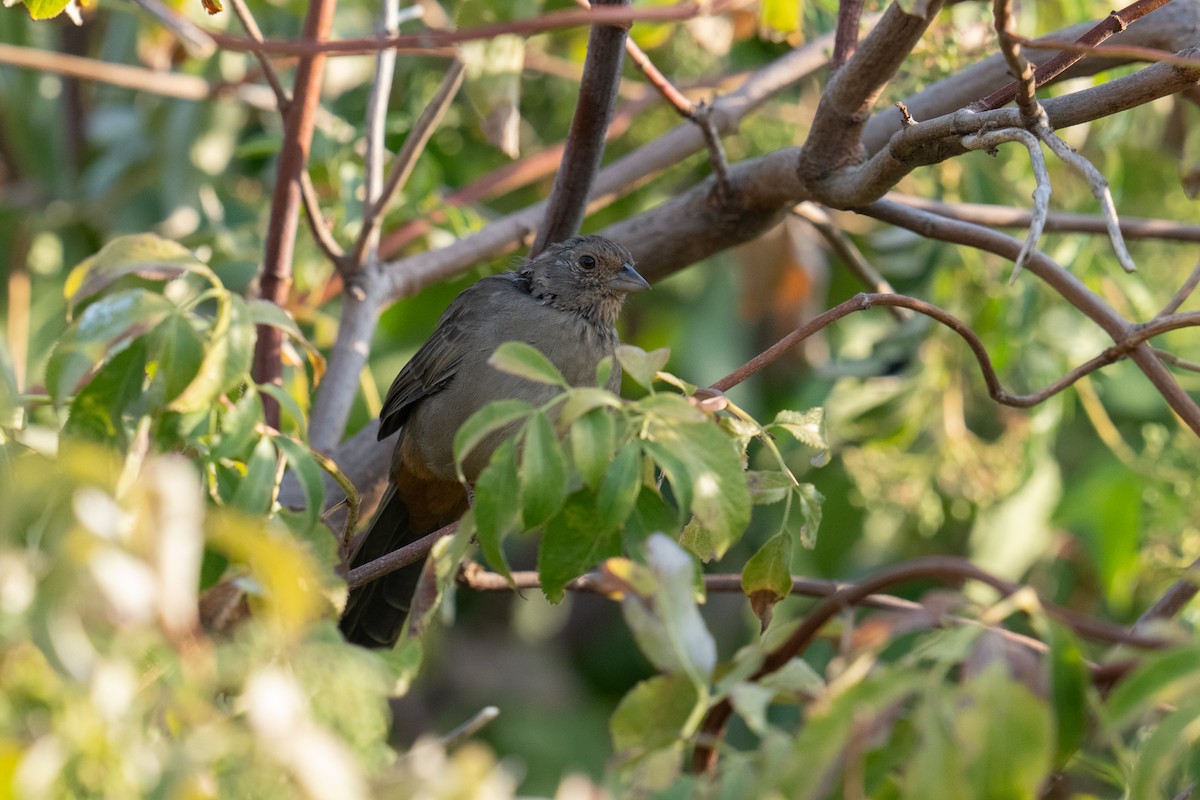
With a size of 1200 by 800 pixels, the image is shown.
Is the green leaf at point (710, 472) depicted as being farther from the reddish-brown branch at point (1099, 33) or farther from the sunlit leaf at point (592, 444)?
the reddish-brown branch at point (1099, 33)

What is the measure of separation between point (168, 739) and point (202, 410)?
1.96 ft

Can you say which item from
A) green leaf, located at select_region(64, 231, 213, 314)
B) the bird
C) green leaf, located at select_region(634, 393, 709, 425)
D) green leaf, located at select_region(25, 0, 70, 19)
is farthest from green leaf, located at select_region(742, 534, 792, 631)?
the bird

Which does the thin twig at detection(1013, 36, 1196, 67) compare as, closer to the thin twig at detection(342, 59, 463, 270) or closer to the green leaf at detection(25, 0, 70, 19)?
the green leaf at detection(25, 0, 70, 19)

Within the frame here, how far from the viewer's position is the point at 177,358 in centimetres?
192

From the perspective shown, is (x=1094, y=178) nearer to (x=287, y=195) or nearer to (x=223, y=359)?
(x=223, y=359)

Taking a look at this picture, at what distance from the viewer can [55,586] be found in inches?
54.3

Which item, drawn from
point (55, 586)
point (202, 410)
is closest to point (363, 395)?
point (202, 410)

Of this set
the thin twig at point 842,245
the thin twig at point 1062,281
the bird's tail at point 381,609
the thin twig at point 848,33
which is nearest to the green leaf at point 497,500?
the thin twig at point 1062,281

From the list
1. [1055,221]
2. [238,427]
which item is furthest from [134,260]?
[1055,221]

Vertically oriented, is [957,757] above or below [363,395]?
above

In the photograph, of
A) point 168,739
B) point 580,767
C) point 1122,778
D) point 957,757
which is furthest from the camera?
point 580,767

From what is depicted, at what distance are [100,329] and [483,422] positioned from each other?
0.63m

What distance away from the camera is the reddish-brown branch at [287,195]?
3.73 meters

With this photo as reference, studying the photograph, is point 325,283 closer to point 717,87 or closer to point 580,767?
point 717,87
